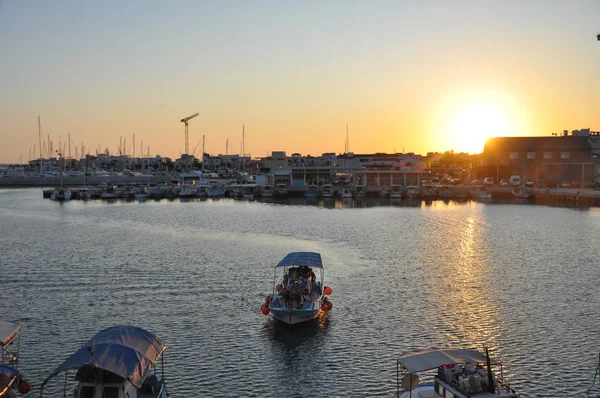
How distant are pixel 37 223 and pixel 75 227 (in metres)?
7.84

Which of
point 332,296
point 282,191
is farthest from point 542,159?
point 332,296

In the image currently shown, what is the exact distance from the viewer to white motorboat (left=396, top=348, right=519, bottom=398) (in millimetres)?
15773

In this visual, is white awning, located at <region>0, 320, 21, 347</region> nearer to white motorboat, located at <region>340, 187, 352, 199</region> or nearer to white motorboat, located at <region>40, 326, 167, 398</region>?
white motorboat, located at <region>40, 326, 167, 398</region>

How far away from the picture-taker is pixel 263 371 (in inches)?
868

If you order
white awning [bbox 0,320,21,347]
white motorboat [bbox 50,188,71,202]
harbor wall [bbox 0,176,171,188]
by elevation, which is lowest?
white awning [bbox 0,320,21,347]

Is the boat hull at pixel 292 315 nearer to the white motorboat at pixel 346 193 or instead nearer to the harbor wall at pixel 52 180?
the white motorboat at pixel 346 193

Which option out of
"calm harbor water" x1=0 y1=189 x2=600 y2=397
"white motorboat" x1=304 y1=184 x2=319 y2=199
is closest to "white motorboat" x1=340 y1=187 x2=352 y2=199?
"white motorboat" x1=304 y1=184 x2=319 y2=199

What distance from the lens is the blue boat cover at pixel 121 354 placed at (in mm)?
15617

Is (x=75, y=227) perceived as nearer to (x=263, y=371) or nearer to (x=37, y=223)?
(x=37, y=223)

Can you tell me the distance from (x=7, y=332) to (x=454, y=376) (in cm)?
1348

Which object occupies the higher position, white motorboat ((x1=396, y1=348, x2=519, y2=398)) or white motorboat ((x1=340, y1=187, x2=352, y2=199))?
white motorboat ((x1=340, y1=187, x2=352, y2=199))

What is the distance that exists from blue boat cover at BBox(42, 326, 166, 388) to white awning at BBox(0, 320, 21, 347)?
9.73 ft

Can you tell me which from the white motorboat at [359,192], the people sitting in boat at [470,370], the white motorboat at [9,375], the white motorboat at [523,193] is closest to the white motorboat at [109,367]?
the white motorboat at [9,375]

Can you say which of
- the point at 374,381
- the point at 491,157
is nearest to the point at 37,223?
the point at 374,381
